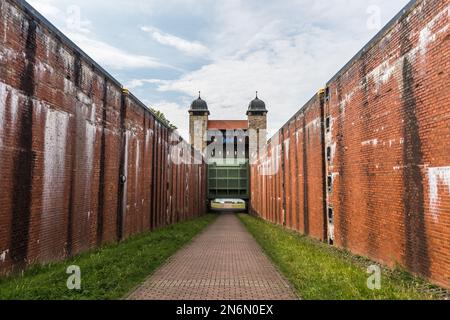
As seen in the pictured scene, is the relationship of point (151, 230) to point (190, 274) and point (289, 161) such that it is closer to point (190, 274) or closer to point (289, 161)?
point (289, 161)

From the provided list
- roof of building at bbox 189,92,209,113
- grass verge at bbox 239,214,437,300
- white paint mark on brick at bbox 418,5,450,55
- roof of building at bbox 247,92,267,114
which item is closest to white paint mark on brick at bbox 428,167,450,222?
grass verge at bbox 239,214,437,300

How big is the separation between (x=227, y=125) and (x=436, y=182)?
53.9 meters

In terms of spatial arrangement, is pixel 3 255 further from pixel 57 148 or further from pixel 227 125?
pixel 227 125

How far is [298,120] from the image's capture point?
17109mm

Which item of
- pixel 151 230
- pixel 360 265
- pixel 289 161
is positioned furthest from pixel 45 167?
pixel 289 161

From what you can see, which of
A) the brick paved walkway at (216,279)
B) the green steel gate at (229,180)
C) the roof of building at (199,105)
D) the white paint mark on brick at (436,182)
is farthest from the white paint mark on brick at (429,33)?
the roof of building at (199,105)

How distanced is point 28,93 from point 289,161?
1427cm

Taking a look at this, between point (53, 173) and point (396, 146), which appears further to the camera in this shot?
point (53, 173)

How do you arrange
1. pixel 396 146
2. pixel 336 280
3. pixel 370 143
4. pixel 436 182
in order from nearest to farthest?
pixel 436 182 → pixel 336 280 → pixel 396 146 → pixel 370 143

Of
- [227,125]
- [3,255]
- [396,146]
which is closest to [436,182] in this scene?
[396,146]

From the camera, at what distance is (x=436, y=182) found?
6.32m

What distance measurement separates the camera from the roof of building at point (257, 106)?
5194 centimetres

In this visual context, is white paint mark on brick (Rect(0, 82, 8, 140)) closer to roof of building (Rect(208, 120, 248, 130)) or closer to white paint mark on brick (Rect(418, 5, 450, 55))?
white paint mark on brick (Rect(418, 5, 450, 55))

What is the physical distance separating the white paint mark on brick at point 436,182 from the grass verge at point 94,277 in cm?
557
